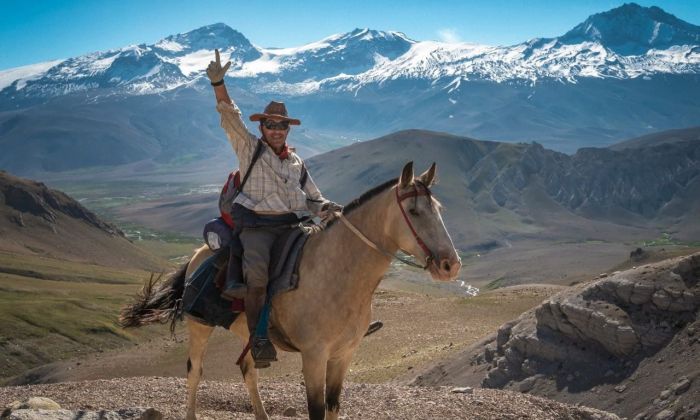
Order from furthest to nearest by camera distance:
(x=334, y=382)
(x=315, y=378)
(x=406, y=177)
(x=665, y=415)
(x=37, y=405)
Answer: (x=665, y=415) < (x=37, y=405) < (x=334, y=382) < (x=315, y=378) < (x=406, y=177)

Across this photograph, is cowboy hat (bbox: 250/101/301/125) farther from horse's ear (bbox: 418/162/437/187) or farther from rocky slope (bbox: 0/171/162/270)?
rocky slope (bbox: 0/171/162/270)

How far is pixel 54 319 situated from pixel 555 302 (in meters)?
62.6

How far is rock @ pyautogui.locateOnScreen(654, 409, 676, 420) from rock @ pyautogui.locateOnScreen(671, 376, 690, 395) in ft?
2.75

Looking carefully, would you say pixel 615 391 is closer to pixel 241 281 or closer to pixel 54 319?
pixel 241 281

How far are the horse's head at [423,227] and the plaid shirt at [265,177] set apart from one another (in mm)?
1941

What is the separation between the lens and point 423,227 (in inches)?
339

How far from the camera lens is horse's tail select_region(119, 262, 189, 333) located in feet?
40.1

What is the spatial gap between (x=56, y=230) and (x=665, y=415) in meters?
166

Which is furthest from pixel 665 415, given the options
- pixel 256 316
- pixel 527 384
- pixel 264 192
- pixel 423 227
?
pixel 264 192

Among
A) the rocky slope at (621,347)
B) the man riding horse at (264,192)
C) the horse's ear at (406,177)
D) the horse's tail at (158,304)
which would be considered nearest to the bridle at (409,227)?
the horse's ear at (406,177)

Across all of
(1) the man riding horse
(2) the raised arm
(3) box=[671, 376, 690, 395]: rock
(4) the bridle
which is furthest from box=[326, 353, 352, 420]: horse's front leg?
(3) box=[671, 376, 690, 395]: rock

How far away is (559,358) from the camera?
21688mm

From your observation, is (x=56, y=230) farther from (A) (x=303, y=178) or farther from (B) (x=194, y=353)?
(A) (x=303, y=178)

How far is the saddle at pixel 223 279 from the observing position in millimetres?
9617
